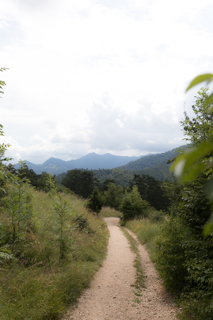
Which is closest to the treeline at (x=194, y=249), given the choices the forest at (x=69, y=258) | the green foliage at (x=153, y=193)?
the forest at (x=69, y=258)

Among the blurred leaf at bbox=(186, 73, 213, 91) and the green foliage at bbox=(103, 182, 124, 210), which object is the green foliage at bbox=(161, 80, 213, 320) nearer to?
the blurred leaf at bbox=(186, 73, 213, 91)

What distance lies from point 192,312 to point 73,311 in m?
2.66

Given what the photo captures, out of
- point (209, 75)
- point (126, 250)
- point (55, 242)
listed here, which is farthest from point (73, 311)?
point (126, 250)

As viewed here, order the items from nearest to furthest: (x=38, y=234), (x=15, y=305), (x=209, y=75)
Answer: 1. (x=209, y=75)
2. (x=15, y=305)
3. (x=38, y=234)

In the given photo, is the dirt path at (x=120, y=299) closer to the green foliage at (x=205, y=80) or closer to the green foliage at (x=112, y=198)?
the green foliage at (x=205, y=80)

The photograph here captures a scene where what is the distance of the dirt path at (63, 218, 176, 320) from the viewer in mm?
4875

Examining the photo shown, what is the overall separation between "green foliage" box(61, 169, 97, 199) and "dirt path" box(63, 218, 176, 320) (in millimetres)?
48944

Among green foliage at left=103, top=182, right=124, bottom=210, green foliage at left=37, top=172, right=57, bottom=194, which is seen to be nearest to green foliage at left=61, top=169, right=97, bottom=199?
green foliage at left=103, top=182, right=124, bottom=210

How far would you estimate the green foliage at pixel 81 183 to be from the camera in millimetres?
57000

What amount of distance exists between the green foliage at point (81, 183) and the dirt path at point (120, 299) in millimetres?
48944

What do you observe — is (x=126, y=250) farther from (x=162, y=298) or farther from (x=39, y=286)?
(x=39, y=286)

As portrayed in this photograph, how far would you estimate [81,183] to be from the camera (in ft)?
190

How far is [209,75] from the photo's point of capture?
1.50 ft

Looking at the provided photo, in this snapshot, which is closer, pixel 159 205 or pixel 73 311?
pixel 73 311
